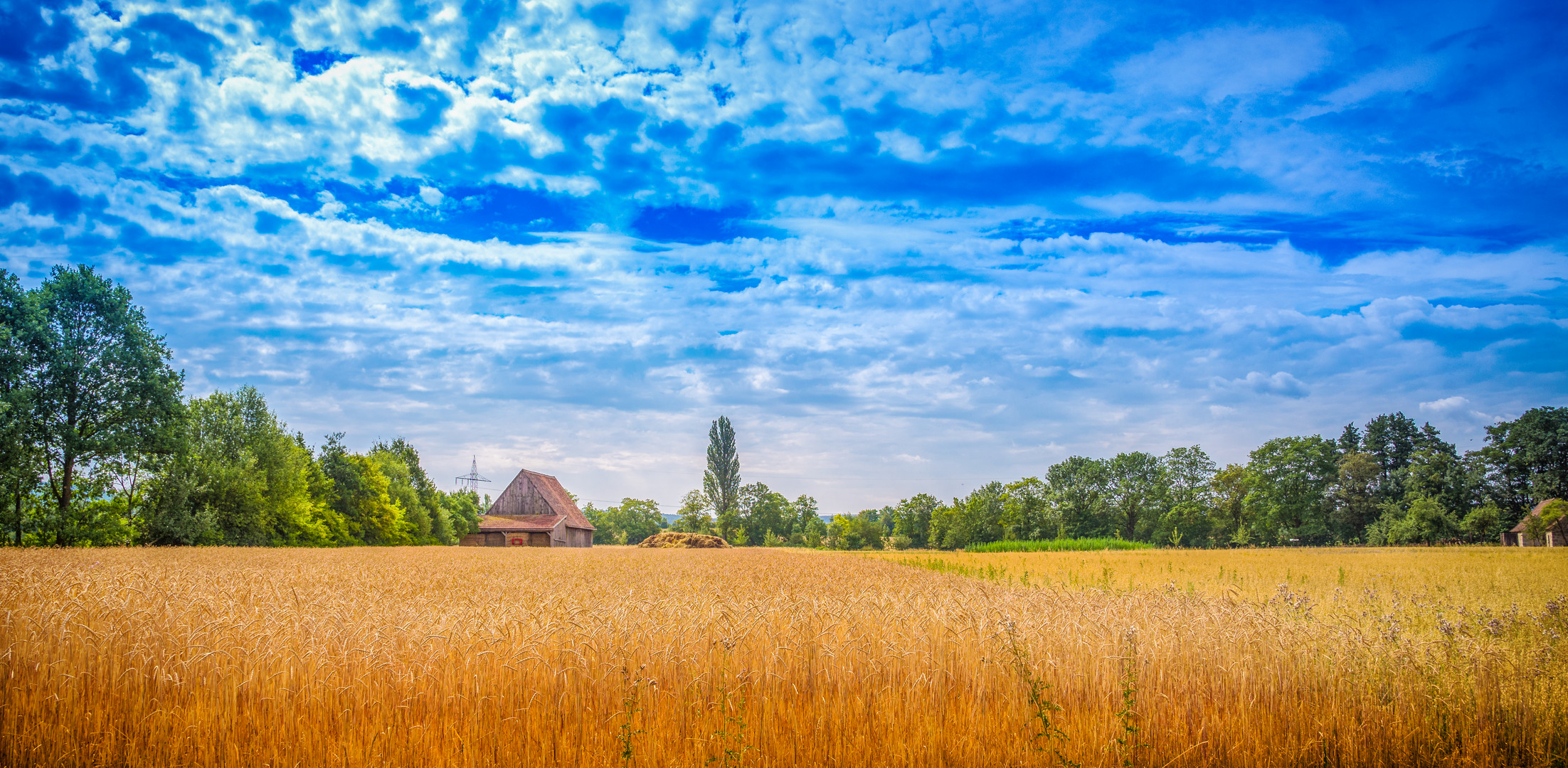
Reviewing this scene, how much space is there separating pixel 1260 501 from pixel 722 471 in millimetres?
64723

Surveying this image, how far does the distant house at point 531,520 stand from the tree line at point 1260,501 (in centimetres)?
2415

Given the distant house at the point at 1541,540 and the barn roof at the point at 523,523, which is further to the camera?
the barn roof at the point at 523,523

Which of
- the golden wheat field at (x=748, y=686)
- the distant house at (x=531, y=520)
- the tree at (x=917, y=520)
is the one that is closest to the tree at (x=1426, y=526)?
the tree at (x=917, y=520)

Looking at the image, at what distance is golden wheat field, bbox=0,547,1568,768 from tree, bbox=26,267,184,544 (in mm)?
29941

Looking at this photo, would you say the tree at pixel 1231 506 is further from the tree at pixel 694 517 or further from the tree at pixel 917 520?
A: the tree at pixel 694 517

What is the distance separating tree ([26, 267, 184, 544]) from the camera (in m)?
27.9

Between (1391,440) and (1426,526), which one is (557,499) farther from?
(1391,440)

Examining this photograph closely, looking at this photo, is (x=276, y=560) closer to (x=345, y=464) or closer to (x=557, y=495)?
Answer: (x=345, y=464)

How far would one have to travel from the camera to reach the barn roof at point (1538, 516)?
43938 millimetres

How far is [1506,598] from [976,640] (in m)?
13.8

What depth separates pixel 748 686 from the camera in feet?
18.2

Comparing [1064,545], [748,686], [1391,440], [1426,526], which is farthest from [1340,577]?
[1391,440]

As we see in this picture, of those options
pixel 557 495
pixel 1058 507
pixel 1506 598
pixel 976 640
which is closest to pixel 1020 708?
pixel 976 640

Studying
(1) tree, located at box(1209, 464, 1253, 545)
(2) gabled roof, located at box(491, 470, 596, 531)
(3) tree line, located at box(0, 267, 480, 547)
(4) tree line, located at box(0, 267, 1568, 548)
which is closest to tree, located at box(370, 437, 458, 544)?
(4) tree line, located at box(0, 267, 1568, 548)
